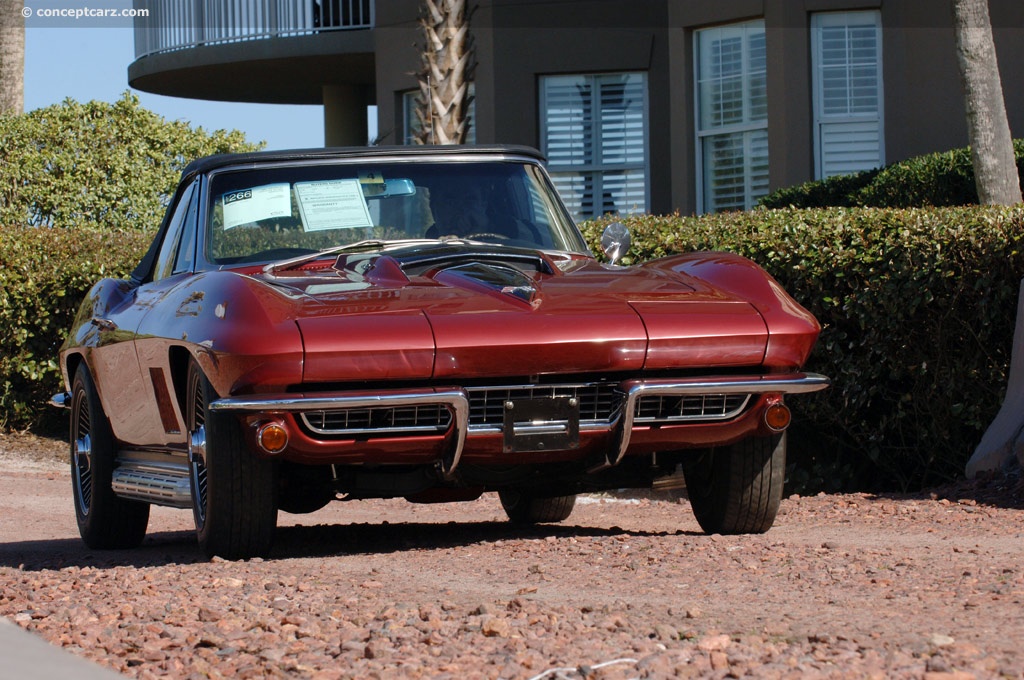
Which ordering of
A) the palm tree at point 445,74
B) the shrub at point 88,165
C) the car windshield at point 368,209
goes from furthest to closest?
the shrub at point 88,165 < the palm tree at point 445,74 < the car windshield at point 368,209

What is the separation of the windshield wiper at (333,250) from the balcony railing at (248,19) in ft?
49.9

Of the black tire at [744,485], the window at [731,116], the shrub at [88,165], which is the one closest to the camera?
the black tire at [744,485]

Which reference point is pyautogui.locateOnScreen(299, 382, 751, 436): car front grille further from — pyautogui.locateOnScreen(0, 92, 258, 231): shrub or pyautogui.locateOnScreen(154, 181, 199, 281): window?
pyautogui.locateOnScreen(0, 92, 258, 231): shrub

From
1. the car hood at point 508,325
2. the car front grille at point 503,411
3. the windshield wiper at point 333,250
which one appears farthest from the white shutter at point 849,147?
the car front grille at point 503,411

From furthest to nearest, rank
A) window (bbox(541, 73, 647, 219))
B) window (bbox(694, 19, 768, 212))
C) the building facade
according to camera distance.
A: window (bbox(541, 73, 647, 219)), window (bbox(694, 19, 768, 212)), the building facade

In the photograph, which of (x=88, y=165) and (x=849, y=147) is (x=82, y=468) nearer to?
(x=849, y=147)

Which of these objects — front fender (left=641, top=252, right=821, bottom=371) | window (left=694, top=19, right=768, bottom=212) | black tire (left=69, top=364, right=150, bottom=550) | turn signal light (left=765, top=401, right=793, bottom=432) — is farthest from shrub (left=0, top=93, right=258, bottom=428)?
turn signal light (left=765, top=401, right=793, bottom=432)

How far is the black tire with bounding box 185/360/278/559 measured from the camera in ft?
17.5

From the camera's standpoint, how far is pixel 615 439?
5.38m

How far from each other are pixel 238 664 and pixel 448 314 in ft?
6.14

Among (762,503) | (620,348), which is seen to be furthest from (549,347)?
(762,503)

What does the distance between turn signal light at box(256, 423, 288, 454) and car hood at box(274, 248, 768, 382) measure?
208mm

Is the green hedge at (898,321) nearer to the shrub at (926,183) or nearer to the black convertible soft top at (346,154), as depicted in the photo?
the black convertible soft top at (346,154)

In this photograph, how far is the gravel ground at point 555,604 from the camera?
354cm
